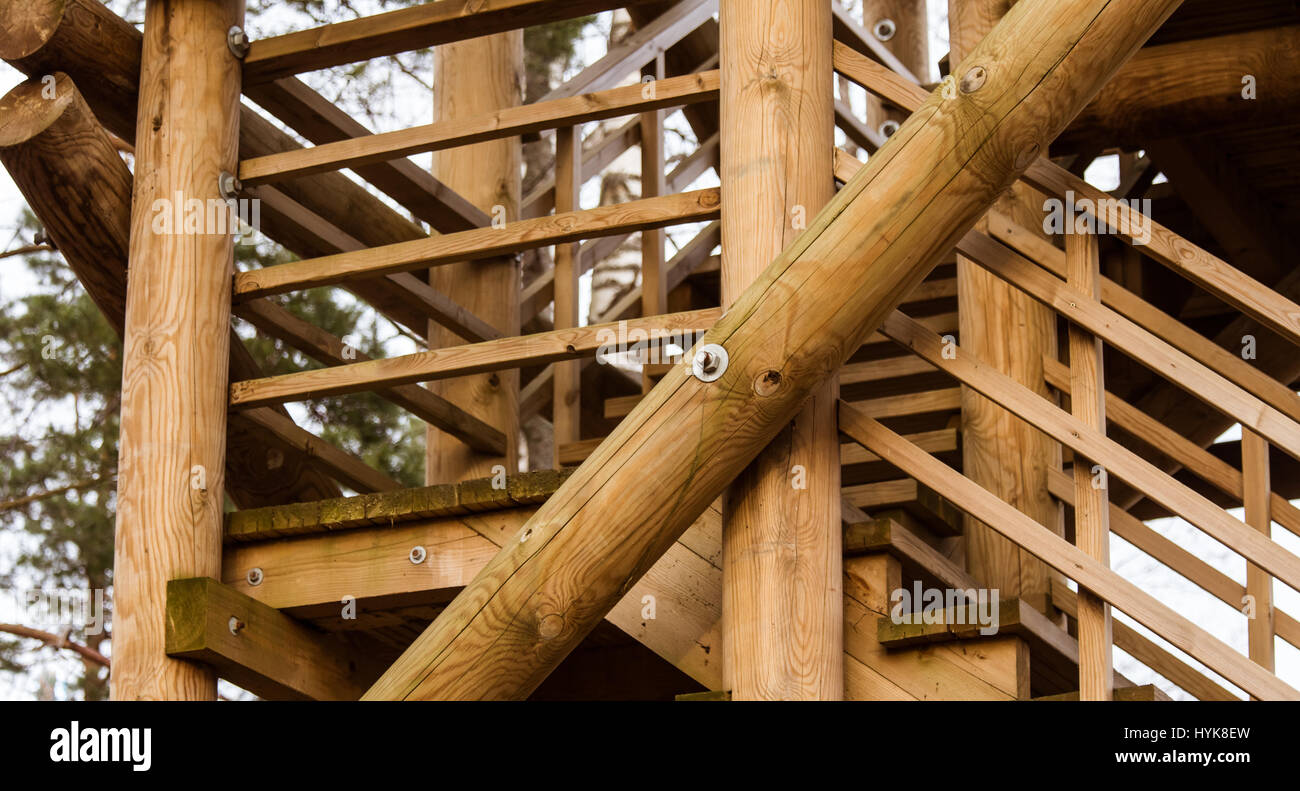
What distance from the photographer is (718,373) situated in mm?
4508

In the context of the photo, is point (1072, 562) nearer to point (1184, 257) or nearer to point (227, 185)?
point (1184, 257)

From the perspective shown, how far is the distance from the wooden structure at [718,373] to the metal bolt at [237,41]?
42 millimetres

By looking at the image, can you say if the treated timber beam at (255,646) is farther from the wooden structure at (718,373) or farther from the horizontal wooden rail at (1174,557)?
the horizontal wooden rail at (1174,557)

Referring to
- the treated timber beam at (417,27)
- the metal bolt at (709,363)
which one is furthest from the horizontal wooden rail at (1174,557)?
the treated timber beam at (417,27)

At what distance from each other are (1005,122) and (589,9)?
188cm

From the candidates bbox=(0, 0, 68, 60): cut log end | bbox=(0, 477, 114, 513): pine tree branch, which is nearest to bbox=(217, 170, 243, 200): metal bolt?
bbox=(0, 0, 68, 60): cut log end

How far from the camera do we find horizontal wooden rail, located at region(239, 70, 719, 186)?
531cm

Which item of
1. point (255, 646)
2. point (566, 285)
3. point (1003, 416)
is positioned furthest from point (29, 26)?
point (1003, 416)

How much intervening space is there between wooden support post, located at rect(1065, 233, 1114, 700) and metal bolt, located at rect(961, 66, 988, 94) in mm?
537

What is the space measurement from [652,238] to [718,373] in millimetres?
3363

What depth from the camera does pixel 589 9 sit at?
591cm

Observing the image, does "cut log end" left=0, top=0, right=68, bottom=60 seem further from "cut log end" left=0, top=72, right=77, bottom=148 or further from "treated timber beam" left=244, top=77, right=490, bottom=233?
"treated timber beam" left=244, top=77, right=490, bottom=233
